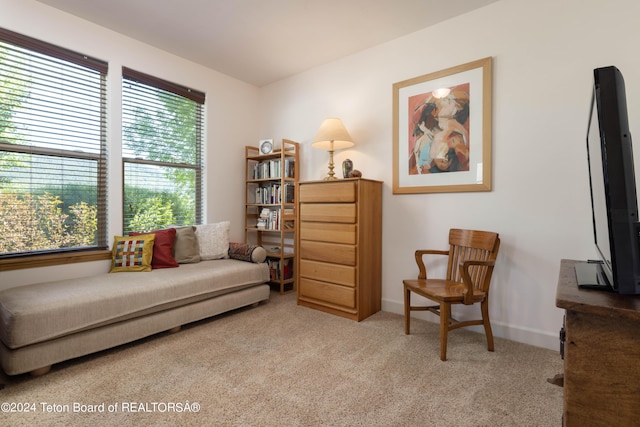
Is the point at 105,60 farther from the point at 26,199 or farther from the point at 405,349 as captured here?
the point at 405,349

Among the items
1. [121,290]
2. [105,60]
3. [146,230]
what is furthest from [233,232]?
[105,60]

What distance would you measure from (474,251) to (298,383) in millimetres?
1638

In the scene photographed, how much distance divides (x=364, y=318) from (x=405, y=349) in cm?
65

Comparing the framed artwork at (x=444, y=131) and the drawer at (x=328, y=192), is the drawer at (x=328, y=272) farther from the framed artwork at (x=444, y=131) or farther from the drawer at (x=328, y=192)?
the framed artwork at (x=444, y=131)

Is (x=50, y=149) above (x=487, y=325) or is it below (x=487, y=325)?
above

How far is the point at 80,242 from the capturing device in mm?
2775

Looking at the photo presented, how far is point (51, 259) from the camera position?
2.55 m

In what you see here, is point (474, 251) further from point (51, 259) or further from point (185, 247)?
point (51, 259)

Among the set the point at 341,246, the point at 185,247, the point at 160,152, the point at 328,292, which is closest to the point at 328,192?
the point at 341,246

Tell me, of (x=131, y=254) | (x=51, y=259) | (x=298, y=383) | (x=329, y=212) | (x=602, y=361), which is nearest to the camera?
(x=602, y=361)

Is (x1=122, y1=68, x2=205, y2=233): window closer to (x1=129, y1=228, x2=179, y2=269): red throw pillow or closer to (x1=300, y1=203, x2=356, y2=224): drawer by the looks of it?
(x1=129, y1=228, x2=179, y2=269): red throw pillow

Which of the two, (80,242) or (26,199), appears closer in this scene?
(26,199)

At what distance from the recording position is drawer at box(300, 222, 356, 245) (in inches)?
110

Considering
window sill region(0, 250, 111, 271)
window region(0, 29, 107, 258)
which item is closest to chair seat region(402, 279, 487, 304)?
window sill region(0, 250, 111, 271)
